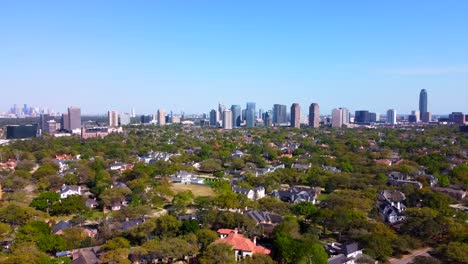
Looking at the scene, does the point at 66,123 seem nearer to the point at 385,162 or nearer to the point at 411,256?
the point at 385,162

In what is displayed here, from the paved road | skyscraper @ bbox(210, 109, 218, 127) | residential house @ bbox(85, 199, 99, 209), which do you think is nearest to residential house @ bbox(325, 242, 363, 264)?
the paved road

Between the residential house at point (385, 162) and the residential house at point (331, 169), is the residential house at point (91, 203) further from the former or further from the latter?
the residential house at point (385, 162)

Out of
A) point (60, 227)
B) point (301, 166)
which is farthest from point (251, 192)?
point (301, 166)

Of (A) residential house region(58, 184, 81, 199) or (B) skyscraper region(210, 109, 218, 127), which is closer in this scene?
(A) residential house region(58, 184, 81, 199)

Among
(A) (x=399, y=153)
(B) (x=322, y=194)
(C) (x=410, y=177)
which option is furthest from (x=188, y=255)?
(A) (x=399, y=153)

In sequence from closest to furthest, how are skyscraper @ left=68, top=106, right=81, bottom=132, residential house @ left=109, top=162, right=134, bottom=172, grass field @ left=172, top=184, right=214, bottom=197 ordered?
1. grass field @ left=172, top=184, right=214, bottom=197
2. residential house @ left=109, top=162, right=134, bottom=172
3. skyscraper @ left=68, top=106, right=81, bottom=132

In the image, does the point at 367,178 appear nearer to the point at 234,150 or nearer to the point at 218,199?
the point at 218,199

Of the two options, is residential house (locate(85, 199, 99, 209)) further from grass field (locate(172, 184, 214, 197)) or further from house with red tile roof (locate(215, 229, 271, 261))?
house with red tile roof (locate(215, 229, 271, 261))
